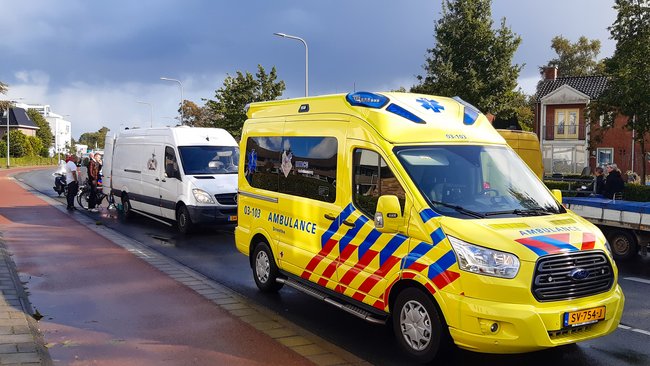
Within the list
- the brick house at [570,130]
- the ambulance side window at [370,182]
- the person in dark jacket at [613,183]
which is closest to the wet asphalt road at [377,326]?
Result: the ambulance side window at [370,182]

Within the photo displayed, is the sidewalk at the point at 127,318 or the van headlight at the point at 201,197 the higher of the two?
the van headlight at the point at 201,197

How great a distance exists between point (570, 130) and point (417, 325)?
147 feet

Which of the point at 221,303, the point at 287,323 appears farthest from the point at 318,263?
the point at 221,303

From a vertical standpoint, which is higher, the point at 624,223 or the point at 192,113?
the point at 192,113

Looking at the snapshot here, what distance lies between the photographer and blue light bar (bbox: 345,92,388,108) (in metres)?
5.94

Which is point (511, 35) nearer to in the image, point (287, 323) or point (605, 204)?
point (605, 204)

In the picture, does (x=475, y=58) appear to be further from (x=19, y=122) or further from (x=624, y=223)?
(x=19, y=122)

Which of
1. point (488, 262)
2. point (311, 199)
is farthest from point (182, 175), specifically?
point (488, 262)

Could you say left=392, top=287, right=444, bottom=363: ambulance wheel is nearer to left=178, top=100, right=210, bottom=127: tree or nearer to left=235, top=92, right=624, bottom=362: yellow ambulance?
left=235, top=92, right=624, bottom=362: yellow ambulance

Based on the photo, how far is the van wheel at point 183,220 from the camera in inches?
515

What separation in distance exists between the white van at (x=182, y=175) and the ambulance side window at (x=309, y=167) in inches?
236

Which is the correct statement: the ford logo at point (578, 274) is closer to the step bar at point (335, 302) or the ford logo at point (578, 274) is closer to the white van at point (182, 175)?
the step bar at point (335, 302)

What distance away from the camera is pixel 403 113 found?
5.89m

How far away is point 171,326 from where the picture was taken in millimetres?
6258
